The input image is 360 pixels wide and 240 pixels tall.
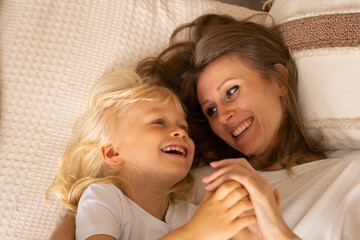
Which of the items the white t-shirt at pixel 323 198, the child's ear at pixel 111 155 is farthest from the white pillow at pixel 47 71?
the white t-shirt at pixel 323 198

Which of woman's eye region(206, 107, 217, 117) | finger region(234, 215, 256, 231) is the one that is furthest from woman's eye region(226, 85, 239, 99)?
finger region(234, 215, 256, 231)

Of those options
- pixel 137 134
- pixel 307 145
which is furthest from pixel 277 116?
pixel 137 134

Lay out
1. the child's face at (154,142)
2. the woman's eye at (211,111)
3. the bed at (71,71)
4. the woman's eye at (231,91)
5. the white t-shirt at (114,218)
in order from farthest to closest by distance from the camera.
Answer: the woman's eye at (211,111)
the woman's eye at (231,91)
the bed at (71,71)
the child's face at (154,142)
the white t-shirt at (114,218)

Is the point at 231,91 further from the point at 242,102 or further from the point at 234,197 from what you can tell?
the point at 234,197

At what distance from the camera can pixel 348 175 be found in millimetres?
1367

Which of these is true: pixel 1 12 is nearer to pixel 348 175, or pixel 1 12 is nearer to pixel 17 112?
pixel 17 112

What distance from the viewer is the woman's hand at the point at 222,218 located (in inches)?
44.3

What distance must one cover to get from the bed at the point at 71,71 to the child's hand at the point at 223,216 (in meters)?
0.59

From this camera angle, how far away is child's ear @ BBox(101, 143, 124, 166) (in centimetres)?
143

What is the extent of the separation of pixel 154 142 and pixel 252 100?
44 cm

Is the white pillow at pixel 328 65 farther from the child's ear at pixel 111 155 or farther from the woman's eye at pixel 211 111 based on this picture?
the child's ear at pixel 111 155

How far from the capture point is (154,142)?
136 cm

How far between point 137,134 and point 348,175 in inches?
29.3

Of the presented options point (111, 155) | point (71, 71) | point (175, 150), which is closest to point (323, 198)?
point (175, 150)
